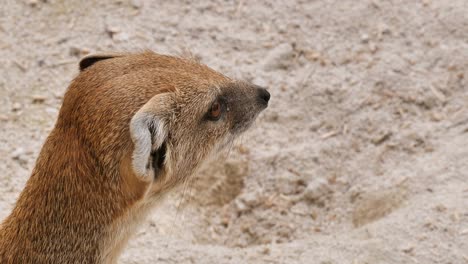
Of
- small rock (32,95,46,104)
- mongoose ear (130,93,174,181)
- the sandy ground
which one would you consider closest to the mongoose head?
mongoose ear (130,93,174,181)

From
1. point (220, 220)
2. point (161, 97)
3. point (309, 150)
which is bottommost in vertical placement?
point (220, 220)

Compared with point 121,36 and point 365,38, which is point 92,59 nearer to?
point 121,36

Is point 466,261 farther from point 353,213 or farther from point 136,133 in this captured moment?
point 136,133

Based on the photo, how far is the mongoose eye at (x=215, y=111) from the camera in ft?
10.3

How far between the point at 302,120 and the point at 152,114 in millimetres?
1846

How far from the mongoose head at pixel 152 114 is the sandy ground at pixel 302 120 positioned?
83cm

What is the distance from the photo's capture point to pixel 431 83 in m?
4.46

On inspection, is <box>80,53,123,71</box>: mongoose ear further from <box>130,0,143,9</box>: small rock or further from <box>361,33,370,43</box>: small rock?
<box>361,33,370,43</box>: small rock

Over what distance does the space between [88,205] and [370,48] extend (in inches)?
98.4

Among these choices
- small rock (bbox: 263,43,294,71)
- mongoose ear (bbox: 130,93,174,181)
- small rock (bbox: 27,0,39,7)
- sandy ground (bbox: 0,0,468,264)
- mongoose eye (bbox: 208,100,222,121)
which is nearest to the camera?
mongoose ear (bbox: 130,93,174,181)

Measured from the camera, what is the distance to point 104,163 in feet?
9.16

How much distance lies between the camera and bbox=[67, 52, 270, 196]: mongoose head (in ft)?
9.05

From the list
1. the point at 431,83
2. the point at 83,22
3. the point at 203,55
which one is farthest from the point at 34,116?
the point at 431,83

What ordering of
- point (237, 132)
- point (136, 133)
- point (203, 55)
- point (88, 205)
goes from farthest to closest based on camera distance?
1. point (203, 55)
2. point (237, 132)
3. point (88, 205)
4. point (136, 133)
